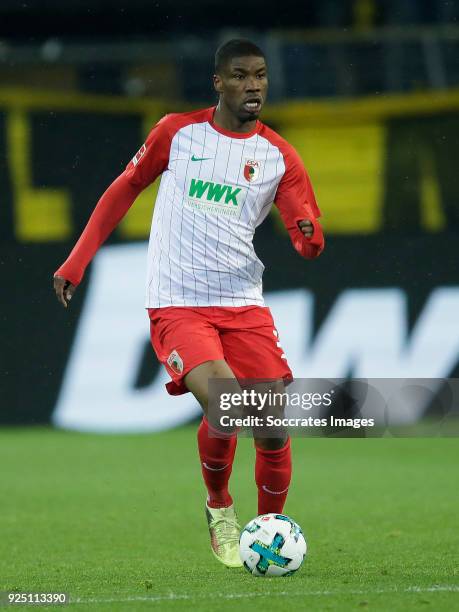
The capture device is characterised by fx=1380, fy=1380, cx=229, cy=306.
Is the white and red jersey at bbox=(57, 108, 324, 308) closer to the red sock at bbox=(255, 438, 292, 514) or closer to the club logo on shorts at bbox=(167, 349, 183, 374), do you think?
the club logo on shorts at bbox=(167, 349, 183, 374)

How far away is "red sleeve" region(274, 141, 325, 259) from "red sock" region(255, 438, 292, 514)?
2.76 ft

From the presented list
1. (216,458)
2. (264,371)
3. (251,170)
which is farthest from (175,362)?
(251,170)

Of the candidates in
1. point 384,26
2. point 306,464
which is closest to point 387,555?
point 306,464

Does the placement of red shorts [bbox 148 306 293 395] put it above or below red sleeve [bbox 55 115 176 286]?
below

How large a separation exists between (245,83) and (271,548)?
1.90 m

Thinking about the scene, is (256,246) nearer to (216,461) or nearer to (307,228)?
(216,461)

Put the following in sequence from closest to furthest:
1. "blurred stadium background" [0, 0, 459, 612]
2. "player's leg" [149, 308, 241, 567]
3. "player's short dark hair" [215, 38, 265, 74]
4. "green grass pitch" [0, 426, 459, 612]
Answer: "green grass pitch" [0, 426, 459, 612], "player's leg" [149, 308, 241, 567], "player's short dark hair" [215, 38, 265, 74], "blurred stadium background" [0, 0, 459, 612]

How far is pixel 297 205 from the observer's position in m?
5.90

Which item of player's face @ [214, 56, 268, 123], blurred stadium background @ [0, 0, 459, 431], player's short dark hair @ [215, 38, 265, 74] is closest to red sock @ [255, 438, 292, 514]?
player's face @ [214, 56, 268, 123]

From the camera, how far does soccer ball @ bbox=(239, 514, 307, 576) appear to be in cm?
536

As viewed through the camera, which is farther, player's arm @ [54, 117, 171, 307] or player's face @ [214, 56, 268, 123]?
player's arm @ [54, 117, 171, 307]

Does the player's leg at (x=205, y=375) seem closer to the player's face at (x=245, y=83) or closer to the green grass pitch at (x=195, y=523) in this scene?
the green grass pitch at (x=195, y=523)

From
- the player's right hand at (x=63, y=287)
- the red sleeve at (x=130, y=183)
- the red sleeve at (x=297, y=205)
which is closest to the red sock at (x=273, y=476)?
the red sleeve at (x=297, y=205)

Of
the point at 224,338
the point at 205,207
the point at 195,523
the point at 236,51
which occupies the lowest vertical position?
the point at 195,523
